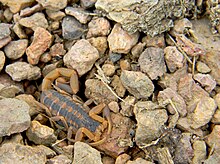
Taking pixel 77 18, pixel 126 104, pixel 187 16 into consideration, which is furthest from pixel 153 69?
pixel 77 18

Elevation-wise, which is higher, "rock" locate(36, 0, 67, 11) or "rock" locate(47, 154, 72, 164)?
"rock" locate(36, 0, 67, 11)

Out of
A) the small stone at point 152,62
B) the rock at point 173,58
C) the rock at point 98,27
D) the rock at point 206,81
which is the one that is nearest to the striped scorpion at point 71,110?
the rock at point 98,27

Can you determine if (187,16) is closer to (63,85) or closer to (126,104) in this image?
(126,104)

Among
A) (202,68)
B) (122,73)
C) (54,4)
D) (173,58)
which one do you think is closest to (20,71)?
(54,4)

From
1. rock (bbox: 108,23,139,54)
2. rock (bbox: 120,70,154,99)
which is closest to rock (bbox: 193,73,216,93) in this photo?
rock (bbox: 120,70,154,99)

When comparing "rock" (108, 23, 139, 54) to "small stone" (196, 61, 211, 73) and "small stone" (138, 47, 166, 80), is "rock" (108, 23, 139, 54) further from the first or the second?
"small stone" (196, 61, 211, 73)

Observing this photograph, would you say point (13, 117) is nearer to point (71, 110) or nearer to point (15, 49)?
point (71, 110)

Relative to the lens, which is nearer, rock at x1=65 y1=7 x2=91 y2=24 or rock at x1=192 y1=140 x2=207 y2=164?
rock at x1=192 y1=140 x2=207 y2=164
